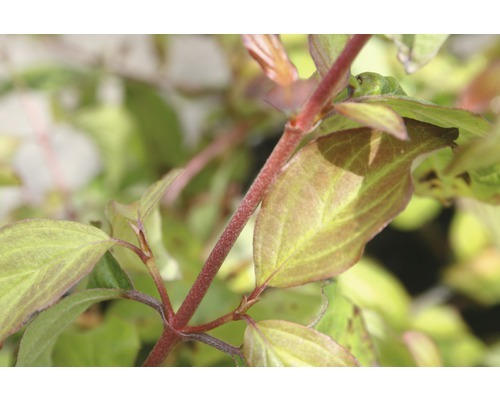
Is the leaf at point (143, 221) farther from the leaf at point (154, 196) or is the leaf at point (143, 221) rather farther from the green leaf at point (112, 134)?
the green leaf at point (112, 134)

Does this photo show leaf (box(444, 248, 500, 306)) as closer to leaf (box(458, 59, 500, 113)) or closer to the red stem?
leaf (box(458, 59, 500, 113))

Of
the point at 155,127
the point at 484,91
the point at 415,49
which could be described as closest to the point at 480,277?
the point at 484,91

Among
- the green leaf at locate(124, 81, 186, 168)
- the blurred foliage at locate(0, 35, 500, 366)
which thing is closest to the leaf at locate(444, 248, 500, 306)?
the blurred foliage at locate(0, 35, 500, 366)

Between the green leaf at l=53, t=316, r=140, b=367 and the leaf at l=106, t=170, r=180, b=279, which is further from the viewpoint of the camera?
the green leaf at l=53, t=316, r=140, b=367

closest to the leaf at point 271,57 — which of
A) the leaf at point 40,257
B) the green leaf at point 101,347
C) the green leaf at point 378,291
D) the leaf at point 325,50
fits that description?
the leaf at point 325,50

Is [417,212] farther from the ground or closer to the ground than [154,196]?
closer to the ground

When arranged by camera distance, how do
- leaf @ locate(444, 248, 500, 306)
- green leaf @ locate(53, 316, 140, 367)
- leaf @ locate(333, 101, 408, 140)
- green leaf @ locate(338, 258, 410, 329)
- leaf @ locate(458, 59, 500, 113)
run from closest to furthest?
leaf @ locate(333, 101, 408, 140) < green leaf @ locate(53, 316, 140, 367) < leaf @ locate(458, 59, 500, 113) < green leaf @ locate(338, 258, 410, 329) < leaf @ locate(444, 248, 500, 306)

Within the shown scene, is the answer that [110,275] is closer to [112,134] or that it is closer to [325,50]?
[325,50]
